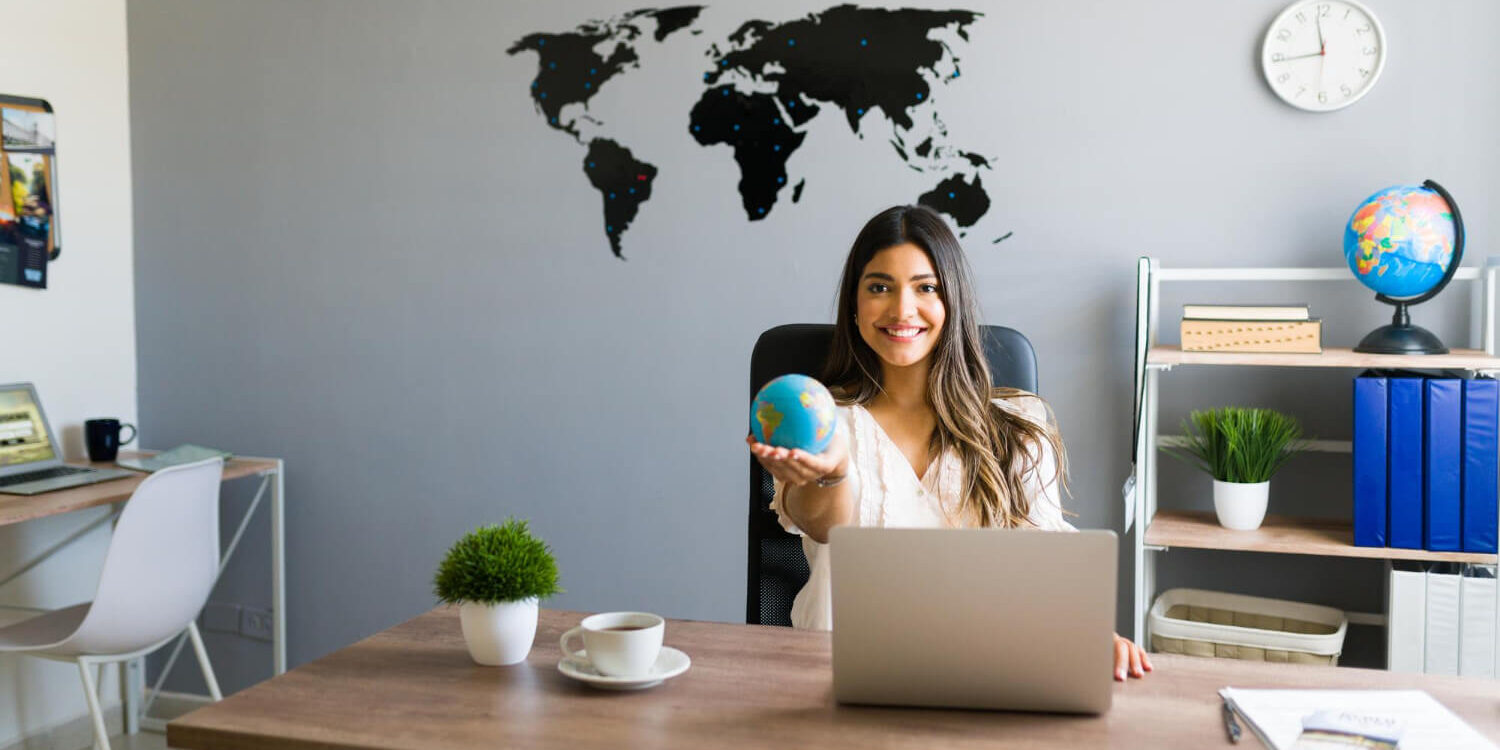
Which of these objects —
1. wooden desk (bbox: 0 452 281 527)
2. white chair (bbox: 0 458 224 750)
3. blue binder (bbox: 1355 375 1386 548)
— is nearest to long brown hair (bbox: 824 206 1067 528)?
blue binder (bbox: 1355 375 1386 548)

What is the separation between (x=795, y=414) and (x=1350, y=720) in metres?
0.59

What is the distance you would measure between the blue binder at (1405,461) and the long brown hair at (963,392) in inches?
32.4

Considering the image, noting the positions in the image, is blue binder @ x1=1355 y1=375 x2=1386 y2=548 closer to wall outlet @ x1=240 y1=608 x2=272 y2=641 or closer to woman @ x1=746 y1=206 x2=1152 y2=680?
woman @ x1=746 y1=206 x2=1152 y2=680

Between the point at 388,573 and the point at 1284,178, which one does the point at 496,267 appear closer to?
the point at 388,573

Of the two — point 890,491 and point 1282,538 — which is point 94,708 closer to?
point 890,491

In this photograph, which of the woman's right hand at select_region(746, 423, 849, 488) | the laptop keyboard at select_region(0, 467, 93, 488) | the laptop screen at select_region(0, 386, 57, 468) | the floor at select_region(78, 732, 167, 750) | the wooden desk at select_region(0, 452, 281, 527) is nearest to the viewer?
the woman's right hand at select_region(746, 423, 849, 488)

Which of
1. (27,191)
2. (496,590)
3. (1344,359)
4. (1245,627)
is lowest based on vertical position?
(1245,627)

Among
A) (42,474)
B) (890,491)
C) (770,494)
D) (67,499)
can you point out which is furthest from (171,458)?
(890,491)

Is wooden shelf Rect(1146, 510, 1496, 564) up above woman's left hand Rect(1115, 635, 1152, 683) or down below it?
below

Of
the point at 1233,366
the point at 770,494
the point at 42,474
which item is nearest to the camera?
the point at 770,494

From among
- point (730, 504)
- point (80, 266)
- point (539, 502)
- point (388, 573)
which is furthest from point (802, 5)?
point (80, 266)

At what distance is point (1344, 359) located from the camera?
7.25 feet

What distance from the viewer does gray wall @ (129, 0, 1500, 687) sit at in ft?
8.19

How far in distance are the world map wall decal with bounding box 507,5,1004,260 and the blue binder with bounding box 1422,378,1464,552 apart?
0.98 metres
